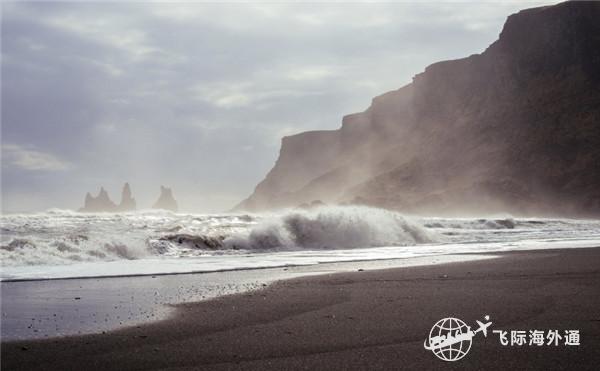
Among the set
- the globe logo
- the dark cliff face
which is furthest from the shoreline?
the dark cliff face

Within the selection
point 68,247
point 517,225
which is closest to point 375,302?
point 68,247

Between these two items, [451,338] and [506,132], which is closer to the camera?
[451,338]

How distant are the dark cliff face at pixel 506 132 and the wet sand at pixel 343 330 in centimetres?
7703

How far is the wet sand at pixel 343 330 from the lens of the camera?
4.17 metres

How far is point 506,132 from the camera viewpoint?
292 feet

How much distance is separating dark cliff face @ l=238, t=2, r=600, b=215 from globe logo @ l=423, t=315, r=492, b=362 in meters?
78.9

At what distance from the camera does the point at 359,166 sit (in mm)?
118188

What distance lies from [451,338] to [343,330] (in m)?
0.97

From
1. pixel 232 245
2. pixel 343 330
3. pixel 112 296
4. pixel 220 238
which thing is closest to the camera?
pixel 343 330

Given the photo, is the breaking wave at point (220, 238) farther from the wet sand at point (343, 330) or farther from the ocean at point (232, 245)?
the wet sand at point (343, 330)

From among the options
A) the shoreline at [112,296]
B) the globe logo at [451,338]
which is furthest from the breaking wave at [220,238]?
the globe logo at [451,338]

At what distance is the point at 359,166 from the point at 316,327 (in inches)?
4472

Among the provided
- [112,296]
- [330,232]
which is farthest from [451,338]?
[330,232]

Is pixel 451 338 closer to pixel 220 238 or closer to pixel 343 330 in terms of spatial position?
pixel 343 330
